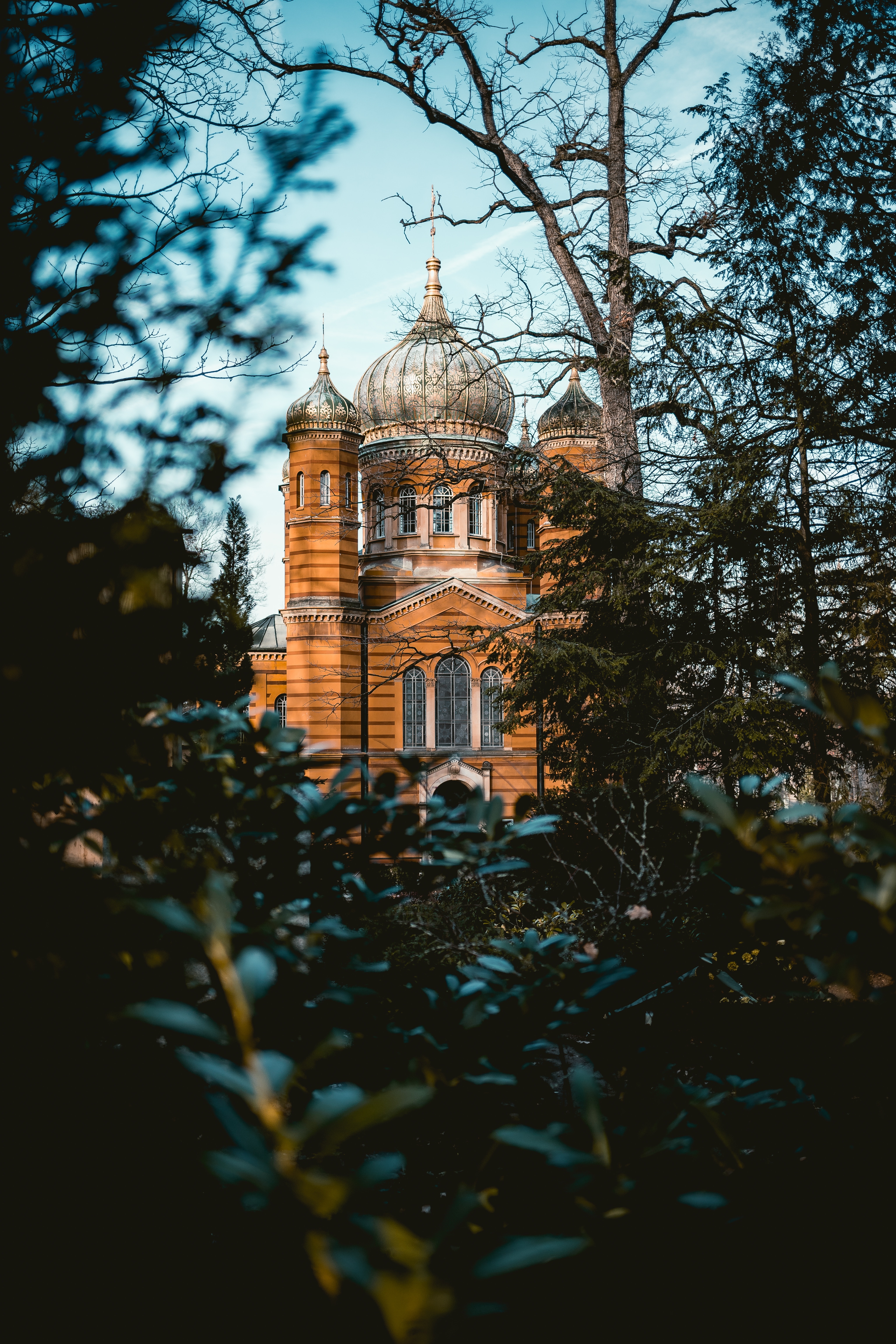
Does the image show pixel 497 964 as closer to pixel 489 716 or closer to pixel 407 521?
pixel 489 716

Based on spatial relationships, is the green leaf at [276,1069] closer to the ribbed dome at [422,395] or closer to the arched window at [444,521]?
the ribbed dome at [422,395]

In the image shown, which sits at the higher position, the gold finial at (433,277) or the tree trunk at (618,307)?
the gold finial at (433,277)

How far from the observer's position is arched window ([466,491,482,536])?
26.0 meters

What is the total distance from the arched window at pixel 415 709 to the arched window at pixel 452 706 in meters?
0.33

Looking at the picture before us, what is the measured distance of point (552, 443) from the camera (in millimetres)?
24609

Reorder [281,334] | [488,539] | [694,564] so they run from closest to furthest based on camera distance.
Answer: [281,334] < [694,564] < [488,539]

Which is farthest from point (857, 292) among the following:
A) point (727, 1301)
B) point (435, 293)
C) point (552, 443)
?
point (435, 293)

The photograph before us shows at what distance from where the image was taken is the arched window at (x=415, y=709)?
23953 mm

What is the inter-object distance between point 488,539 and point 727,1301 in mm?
25133

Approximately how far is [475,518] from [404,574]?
2.69 meters

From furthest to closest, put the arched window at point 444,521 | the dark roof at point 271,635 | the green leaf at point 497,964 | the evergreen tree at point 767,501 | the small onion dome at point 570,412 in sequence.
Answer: the dark roof at point 271,635 → the arched window at point 444,521 → the small onion dome at point 570,412 → the evergreen tree at point 767,501 → the green leaf at point 497,964

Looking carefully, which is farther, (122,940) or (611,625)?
(611,625)

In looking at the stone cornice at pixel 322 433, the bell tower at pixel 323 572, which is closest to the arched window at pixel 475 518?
the bell tower at pixel 323 572

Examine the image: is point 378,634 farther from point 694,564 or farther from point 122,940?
point 122,940
